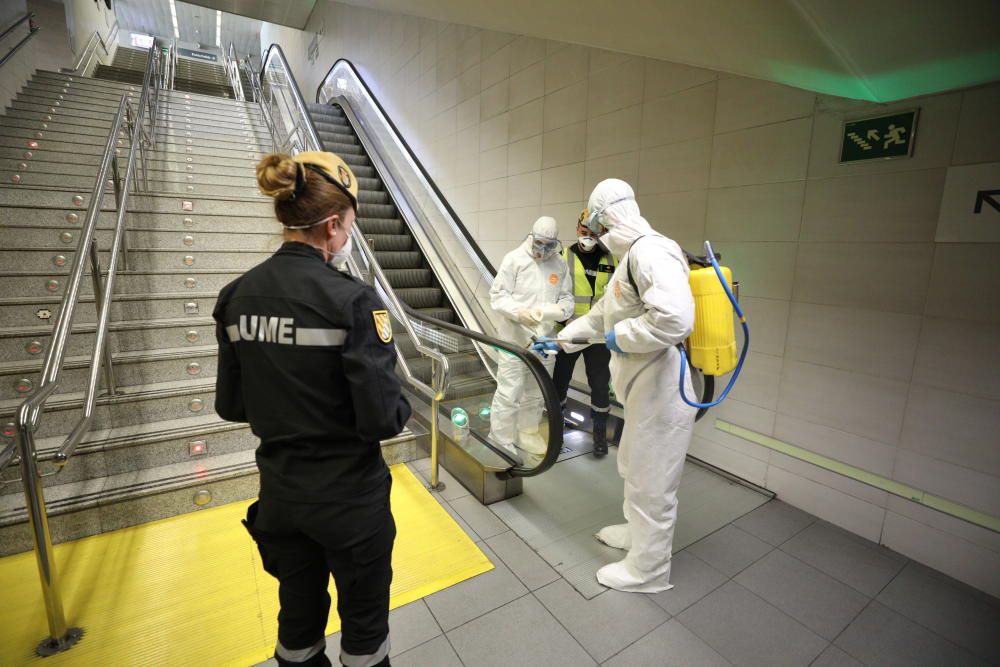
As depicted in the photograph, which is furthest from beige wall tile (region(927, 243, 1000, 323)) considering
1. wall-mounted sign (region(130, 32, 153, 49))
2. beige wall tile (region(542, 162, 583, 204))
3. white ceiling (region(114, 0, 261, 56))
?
wall-mounted sign (region(130, 32, 153, 49))

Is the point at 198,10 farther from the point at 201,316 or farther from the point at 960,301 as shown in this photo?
the point at 960,301

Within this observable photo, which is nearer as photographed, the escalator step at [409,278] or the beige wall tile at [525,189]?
the beige wall tile at [525,189]

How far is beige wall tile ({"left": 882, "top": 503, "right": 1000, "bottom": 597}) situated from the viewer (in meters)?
2.05

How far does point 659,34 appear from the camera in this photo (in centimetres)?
179

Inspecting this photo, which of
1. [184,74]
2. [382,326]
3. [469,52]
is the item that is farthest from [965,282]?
[184,74]

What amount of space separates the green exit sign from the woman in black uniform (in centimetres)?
255

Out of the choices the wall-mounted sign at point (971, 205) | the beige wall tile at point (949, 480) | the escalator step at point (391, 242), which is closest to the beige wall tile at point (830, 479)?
the beige wall tile at point (949, 480)

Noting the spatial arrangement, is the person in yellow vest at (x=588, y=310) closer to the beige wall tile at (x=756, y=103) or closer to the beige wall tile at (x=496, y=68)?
the beige wall tile at (x=756, y=103)

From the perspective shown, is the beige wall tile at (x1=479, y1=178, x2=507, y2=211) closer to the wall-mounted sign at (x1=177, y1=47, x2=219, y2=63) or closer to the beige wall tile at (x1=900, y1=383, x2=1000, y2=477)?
the beige wall tile at (x1=900, y1=383, x2=1000, y2=477)

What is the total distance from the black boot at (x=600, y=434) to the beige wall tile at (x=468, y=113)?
349 centimetres

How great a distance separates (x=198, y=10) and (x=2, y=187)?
13.8 meters

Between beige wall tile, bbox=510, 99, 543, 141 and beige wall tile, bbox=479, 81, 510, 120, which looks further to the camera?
beige wall tile, bbox=479, 81, 510, 120

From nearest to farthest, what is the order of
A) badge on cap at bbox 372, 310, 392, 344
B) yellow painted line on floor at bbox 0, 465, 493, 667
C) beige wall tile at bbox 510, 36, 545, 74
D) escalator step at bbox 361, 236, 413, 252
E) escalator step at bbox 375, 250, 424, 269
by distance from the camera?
badge on cap at bbox 372, 310, 392, 344 < yellow painted line on floor at bbox 0, 465, 493, 667 < beige wall tile at bbox 510, 36, 545, 74 < escalator step at bbox 375, 250, 424, 269 < escalator step at bbox 361, 236, 413, 252

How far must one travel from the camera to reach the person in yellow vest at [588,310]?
3248 mm
